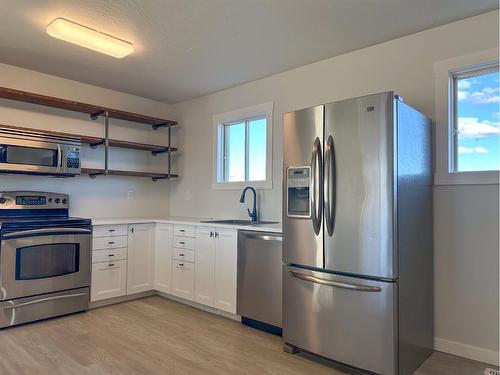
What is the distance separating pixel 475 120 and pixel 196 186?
10.3ft

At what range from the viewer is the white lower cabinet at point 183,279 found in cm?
369

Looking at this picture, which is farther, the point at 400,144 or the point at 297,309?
the point at 297,309

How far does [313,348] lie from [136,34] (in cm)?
273

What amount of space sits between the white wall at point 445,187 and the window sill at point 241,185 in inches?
2.9

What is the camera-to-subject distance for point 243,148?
169 inches

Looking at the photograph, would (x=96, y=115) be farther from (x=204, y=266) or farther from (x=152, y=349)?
(x=152, y=349)

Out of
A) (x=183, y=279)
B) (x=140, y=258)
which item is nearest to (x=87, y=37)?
(x=140, y=258)

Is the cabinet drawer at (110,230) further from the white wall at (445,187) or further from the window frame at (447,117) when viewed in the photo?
the window frame at (447,117)

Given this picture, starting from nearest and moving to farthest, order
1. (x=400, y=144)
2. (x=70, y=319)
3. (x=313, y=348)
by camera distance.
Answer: (x=400, y=144)
(x=313, y=348)
(x=70, y=319)

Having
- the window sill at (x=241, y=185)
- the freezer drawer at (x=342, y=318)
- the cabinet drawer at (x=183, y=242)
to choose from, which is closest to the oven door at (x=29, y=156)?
the cabinet drawer at (x=183, y=242)

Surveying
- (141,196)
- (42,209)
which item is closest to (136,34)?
(42,209)

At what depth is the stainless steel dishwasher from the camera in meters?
2.92

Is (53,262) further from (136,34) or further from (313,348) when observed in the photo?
(313,348)

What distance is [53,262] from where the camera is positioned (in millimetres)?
3365
